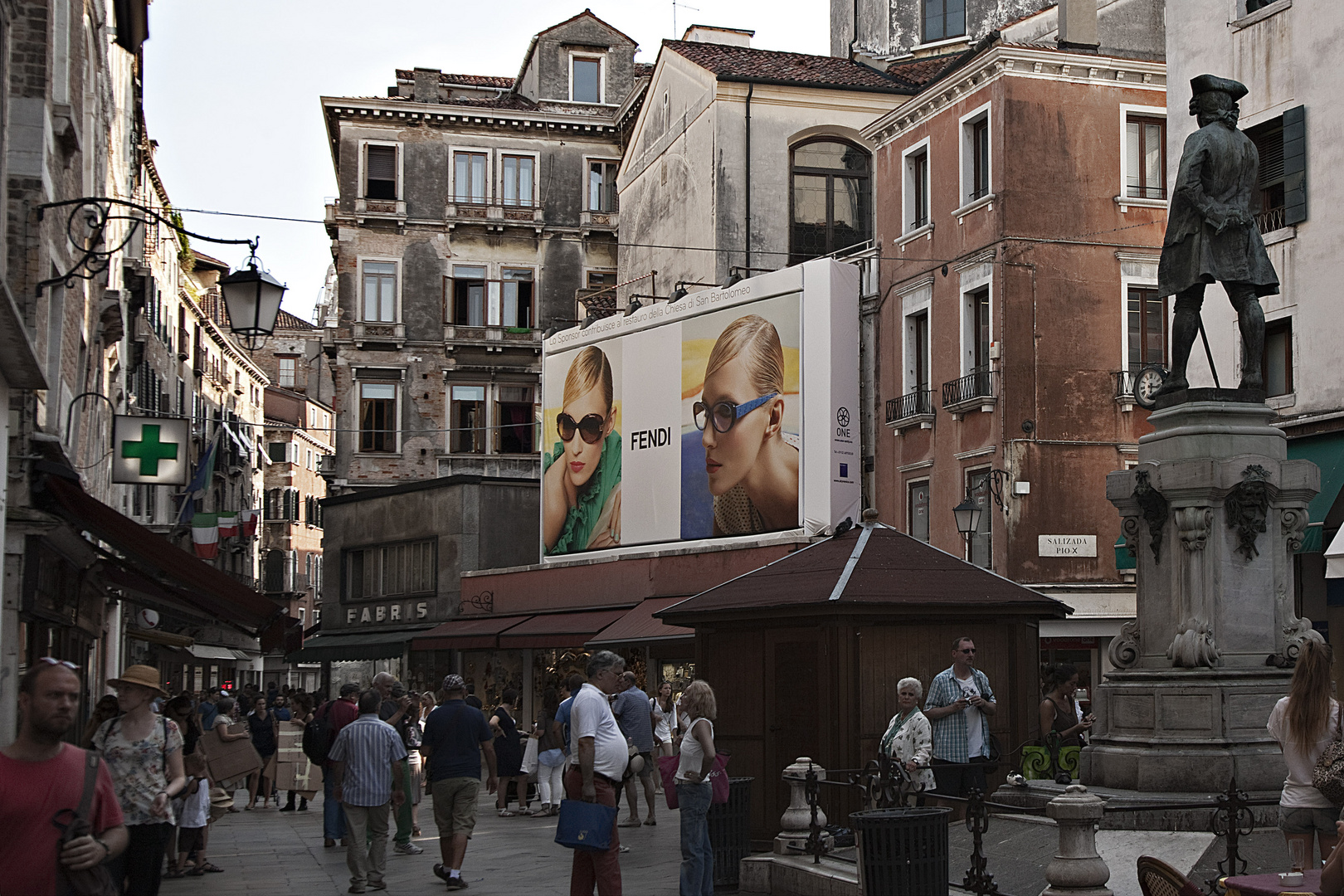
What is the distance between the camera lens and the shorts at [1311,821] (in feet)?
27.2

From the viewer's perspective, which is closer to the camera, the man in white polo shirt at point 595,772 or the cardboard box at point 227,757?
the man in white polo shirt at point 595,772

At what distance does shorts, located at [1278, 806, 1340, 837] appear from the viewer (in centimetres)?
830

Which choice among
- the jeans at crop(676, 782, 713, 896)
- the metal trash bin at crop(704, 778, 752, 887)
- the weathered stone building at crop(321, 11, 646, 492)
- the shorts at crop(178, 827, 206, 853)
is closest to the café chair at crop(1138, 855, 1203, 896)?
the jeans at crop(676, 782, 713, 896)

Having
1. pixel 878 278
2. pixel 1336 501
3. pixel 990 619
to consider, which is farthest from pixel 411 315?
pixel 990 619

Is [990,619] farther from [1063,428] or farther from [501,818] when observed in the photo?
[1063,428]

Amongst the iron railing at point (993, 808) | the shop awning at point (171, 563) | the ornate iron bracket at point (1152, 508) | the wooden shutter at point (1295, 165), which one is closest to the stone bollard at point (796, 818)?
the iron railing at point (993, 808)

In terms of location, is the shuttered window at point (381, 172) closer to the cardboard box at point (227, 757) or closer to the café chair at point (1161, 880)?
the cardboard box at point (227, 757)

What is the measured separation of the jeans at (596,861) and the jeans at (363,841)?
3.70m

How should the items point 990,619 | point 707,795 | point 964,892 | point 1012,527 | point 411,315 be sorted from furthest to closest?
1. point 411,315
2. point 1012,527
3. point 990,619
4. point 707,795
5. point 964,892

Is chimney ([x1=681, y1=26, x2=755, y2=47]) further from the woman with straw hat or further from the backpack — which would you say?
the woman with straw hat

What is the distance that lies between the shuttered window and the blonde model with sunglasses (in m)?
16.3

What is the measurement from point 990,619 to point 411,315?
32.4 metres

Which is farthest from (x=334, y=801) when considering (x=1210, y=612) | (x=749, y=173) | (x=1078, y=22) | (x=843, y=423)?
(x=749, y=173)

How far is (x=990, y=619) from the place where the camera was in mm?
14977
